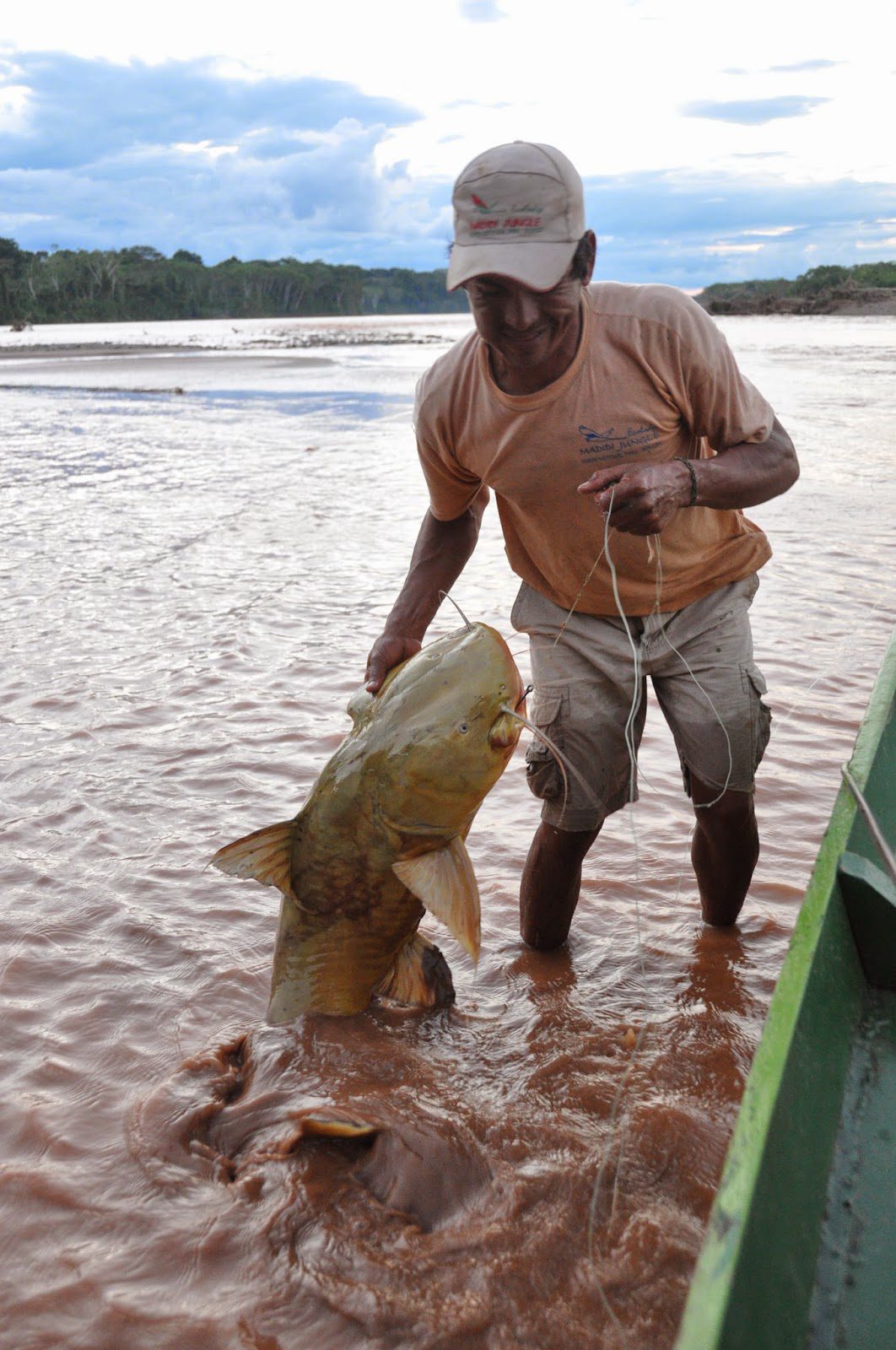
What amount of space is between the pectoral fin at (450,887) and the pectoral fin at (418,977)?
57cm

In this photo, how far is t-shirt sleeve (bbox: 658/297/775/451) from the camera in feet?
9.30

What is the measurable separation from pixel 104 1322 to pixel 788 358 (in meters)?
25.9

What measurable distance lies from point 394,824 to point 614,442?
112 centimetres

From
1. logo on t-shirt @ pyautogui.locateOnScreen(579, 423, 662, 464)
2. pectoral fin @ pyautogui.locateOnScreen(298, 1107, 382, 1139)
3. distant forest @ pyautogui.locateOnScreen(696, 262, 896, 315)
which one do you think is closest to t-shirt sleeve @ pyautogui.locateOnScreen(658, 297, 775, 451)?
logo on t-shirt @ pyautogui.locateOnScreen(579, 423, 662, 464)

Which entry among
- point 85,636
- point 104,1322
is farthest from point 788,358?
point 104,1322

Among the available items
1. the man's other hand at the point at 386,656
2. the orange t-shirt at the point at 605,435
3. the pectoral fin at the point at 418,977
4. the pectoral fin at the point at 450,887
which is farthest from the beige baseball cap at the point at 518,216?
the pectoral fin at the point at 418,977

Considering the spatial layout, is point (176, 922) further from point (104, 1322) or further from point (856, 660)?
point (856, 660)

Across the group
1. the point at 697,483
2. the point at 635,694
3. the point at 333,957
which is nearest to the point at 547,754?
the point at 635,694

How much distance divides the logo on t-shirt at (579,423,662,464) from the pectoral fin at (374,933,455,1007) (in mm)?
1431

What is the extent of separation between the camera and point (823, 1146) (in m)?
2.12

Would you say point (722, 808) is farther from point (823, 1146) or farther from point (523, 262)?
A: point (523, 262)

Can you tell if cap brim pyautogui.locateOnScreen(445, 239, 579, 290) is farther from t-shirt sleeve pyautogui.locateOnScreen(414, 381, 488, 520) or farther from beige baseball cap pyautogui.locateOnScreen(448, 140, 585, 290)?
t-shirt sleeve pyautogui.locateOnScreen(414, 381, 488, 520)

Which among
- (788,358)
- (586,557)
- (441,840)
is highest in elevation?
(586,557)

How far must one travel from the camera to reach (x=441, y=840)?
2781 mm
